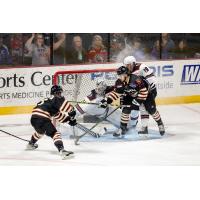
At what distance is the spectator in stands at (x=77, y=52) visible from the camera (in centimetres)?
432

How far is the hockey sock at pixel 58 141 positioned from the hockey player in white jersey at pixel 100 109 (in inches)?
7.9

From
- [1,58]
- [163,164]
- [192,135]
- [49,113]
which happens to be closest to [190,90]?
[192,135]

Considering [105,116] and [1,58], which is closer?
[1,58]

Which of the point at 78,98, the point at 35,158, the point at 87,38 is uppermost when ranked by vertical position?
the point at 87,38

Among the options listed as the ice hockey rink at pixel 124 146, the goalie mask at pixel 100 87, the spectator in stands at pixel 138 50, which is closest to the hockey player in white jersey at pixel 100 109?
the goalie mask at pixel 100 87

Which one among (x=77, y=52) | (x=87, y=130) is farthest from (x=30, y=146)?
(x=77, y=52)

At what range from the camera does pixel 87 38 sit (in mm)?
4336

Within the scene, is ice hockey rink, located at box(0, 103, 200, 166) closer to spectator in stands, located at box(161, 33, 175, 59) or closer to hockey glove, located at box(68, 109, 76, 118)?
hockey glove, located at box(68, 109, 76, 118)

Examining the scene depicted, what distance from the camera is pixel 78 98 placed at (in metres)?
4.36

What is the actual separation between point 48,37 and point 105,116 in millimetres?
607

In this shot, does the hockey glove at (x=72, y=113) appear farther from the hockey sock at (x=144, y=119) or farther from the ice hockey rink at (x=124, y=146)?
the hockey sock at (x=144, y=119)

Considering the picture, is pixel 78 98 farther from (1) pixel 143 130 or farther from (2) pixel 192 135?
(2) pixel 192 135

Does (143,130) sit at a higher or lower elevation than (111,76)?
lower

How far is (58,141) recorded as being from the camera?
4.23 meters
